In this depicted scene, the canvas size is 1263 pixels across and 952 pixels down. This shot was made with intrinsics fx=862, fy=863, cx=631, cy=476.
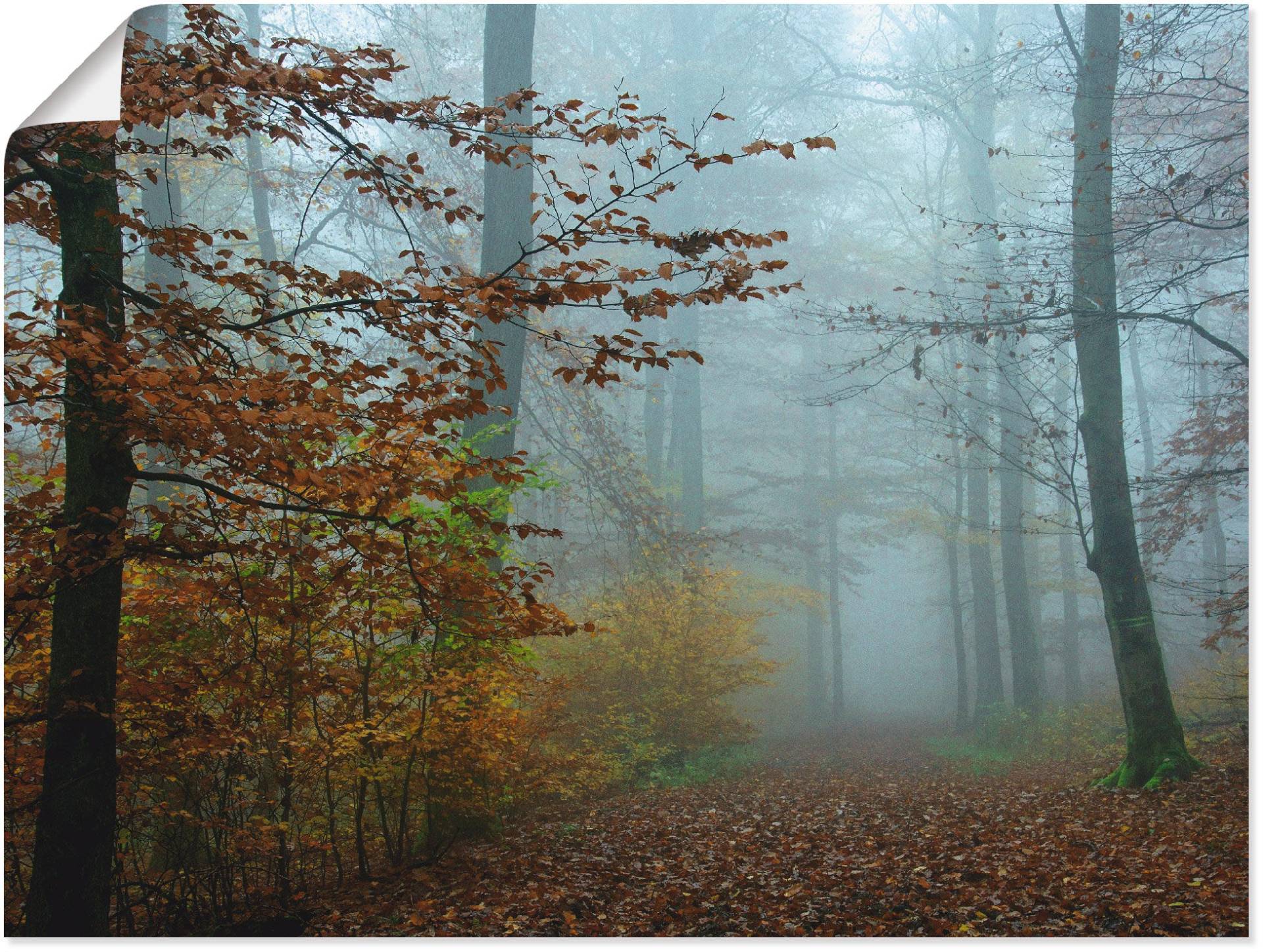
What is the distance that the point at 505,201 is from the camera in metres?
6.04

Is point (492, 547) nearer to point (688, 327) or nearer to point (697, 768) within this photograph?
point (697, 768)

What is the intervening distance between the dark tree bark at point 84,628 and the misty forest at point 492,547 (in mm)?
14

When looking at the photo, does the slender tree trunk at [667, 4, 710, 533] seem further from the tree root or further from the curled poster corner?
the curled poster corner

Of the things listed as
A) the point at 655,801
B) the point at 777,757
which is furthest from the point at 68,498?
the point at 777,757

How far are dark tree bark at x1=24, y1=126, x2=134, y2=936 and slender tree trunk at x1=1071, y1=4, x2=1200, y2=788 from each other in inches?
205

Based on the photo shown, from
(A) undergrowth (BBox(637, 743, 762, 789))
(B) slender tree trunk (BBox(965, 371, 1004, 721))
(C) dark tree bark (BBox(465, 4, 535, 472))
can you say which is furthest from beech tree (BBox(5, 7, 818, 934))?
(B) slender tree trunk (BBox(965, 371, 1004, 721))

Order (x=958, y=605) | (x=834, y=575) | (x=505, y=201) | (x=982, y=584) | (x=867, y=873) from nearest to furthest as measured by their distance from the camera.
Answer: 1. (x=867, y=873)
2. (x=505, y=201)
3. (x=982, y=584)
4. (x=958, y=605)
5. (x=834, y=575)

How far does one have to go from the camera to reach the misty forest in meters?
2.99

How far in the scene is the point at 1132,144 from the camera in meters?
6.47

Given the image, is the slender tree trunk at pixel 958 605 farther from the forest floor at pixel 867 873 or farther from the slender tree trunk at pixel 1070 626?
the forest floor at pixel 867 873

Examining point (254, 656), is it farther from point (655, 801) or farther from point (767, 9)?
point (767, 9)

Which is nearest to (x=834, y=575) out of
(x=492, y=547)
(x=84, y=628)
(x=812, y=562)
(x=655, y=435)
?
(x=812, y=562)

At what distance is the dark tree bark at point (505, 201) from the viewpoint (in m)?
5.92

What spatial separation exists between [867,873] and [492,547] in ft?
7.59
